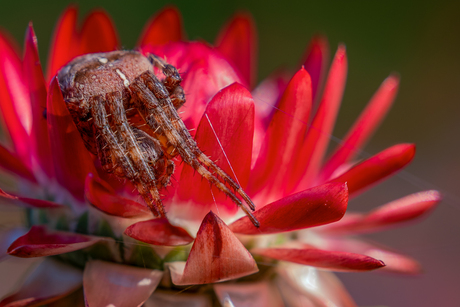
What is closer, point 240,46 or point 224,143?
point 224,143

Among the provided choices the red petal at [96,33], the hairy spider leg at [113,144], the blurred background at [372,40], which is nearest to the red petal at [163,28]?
the red petal at [96,33]

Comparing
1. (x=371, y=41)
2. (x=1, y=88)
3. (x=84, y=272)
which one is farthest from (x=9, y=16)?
(x=371, y=41)

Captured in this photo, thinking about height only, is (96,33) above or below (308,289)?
above

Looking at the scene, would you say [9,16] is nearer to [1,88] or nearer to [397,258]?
[1,88]

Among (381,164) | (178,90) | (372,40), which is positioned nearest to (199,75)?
(178,90)

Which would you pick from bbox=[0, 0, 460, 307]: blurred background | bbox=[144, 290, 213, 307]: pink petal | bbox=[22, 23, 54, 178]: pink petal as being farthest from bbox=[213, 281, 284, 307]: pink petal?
bbox=[0, 0, 460, 307]: blurred background

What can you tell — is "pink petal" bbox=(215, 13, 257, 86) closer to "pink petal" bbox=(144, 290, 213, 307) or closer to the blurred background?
"pink petal" bbox=(144, 290, 213, 307)

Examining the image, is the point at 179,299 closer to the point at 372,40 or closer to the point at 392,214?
the point at 392,214
